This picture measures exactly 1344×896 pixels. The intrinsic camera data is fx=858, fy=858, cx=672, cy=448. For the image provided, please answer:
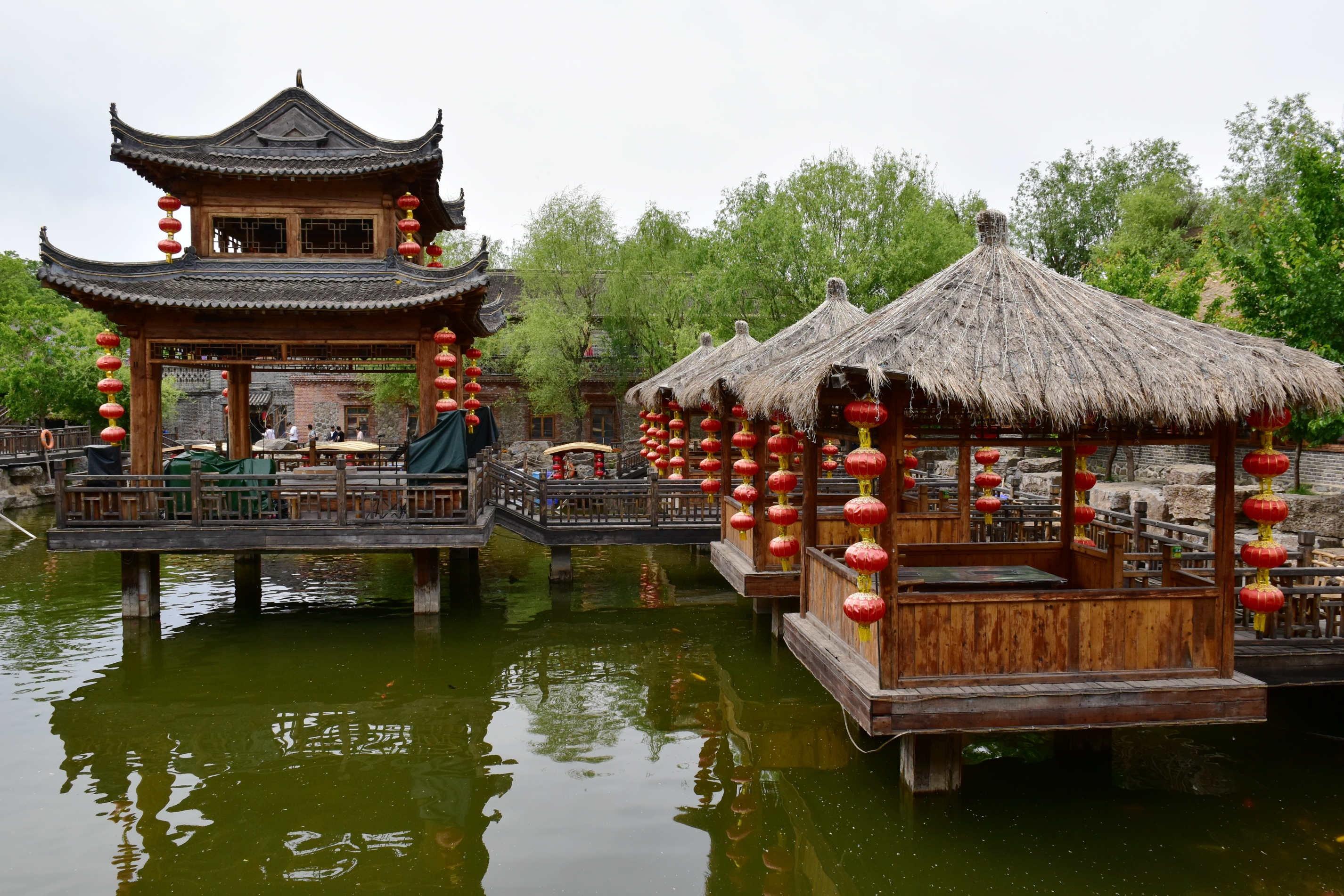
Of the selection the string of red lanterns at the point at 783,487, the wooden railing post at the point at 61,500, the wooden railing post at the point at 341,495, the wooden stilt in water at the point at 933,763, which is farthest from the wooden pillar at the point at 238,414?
the wooden stilt in water at the point at 933,763

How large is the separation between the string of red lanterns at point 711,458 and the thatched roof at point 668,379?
0.98 meters

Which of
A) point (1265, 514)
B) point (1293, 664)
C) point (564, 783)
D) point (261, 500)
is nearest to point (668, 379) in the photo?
point (261, 500)

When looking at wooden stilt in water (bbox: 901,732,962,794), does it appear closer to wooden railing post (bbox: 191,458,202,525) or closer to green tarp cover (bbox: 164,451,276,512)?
green tarp cover (bbox: 164,451,276,512)

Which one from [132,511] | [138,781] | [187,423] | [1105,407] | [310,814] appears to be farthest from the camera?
[187,423]

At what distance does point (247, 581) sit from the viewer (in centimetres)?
1510

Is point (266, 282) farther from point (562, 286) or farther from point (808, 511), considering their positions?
point (562, 286)

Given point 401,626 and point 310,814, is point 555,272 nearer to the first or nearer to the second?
point 401,626

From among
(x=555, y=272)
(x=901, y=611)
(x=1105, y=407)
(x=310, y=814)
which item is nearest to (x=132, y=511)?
(x=310, y=814)

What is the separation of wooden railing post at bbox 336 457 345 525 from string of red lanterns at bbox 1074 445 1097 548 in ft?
30.8

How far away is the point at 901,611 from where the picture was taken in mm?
6348

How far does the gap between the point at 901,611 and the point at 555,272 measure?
25686 mm

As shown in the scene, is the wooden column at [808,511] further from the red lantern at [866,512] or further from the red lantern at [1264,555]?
the red lantern at [1264,555]

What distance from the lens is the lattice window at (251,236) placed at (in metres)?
14.2

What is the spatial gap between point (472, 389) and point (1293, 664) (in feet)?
47.8
